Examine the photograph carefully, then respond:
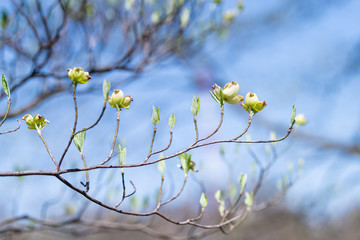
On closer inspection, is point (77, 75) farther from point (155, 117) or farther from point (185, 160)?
point (185, 160)

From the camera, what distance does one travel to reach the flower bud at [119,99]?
641 mm

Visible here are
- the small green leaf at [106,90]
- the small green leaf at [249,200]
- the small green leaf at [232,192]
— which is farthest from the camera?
the small green leaf at [232,192]

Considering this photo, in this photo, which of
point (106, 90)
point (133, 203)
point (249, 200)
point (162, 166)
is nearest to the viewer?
point (106, 90)

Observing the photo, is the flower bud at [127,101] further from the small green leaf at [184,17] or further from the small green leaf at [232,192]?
the small green leaf at [184,17]

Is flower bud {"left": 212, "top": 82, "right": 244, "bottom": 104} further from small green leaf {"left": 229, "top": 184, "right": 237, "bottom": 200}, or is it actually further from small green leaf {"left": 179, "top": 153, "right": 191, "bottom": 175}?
small green leaf {"left": 229, "top": 184, "right": 237, "bottom": 200}

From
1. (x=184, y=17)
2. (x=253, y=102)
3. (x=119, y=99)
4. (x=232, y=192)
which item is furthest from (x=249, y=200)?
(x=184, y=17)

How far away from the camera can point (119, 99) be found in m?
0.64

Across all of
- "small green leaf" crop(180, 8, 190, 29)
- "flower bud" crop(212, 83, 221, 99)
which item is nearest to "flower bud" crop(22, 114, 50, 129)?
"flower bud" crop(212, 83, 221, 99)

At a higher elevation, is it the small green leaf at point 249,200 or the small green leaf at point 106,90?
the small green leaf at point 106,90

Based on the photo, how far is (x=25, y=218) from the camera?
1.06 meters

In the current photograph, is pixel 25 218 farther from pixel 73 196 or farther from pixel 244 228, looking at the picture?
pixel 244 228

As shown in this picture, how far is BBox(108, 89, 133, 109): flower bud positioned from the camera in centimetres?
64

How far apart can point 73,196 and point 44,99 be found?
403 millimetres

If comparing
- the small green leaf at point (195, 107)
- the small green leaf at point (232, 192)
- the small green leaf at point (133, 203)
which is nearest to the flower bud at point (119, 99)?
the small green leaf at point (195, 107)
